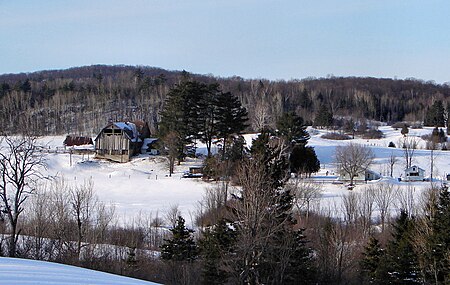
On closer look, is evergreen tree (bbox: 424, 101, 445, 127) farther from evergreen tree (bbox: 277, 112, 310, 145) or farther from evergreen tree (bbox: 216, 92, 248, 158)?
evergreen tree (bbox: 216, 92, 248, 158)

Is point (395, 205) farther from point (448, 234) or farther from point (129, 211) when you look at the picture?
point (129, 211)

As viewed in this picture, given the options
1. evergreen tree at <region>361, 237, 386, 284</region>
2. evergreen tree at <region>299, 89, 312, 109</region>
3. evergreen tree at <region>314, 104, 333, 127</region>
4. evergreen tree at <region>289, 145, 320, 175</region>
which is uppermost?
evergreen tree at <region>299, 89, 312, 109</region>

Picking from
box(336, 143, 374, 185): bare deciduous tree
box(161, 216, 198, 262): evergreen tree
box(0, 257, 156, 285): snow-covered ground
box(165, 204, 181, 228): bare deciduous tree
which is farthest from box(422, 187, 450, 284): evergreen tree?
box(336, 143, 374, 185): bare deciduous tree

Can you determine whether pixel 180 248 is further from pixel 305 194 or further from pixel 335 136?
pixel 335 136

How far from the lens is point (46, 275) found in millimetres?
6863

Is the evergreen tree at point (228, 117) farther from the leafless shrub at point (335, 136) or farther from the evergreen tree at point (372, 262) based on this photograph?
the evergreen tree at point (372, 262)

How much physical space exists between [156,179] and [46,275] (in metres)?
32.2

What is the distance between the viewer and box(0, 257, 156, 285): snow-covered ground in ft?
20.8

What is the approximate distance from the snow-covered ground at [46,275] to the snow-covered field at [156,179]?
63.2 ft

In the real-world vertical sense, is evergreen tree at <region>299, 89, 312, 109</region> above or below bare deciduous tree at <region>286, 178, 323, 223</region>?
above

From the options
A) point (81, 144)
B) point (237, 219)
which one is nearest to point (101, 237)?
point (237, 219)

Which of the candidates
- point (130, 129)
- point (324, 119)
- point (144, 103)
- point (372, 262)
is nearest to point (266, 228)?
point (372, 262)

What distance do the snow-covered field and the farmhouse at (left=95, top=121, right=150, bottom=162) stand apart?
1.13m

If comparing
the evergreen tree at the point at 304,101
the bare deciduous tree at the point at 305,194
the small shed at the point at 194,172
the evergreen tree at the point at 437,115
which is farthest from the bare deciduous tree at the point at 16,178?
the evergreen tree at the point at 304,101
